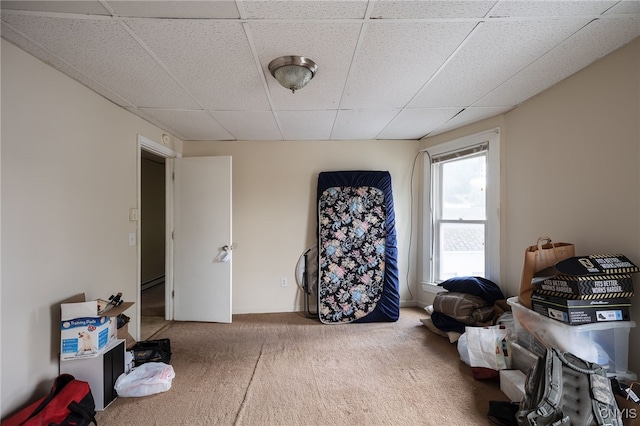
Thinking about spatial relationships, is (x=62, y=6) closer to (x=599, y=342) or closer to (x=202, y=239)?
(x=202, y=239)

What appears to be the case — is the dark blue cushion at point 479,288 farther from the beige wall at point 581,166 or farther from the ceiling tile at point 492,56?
the ceiling tile at point 492,56

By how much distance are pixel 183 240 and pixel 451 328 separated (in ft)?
10.0

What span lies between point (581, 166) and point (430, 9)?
1.52 meters

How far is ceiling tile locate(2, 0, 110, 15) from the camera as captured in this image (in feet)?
3.75

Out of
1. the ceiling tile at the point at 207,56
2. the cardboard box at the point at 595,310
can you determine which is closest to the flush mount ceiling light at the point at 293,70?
the ceiling tile at the point at 207,56

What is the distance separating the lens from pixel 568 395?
1325mm

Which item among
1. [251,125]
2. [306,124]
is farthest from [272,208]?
[306,124]

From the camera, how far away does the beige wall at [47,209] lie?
55.5 inches

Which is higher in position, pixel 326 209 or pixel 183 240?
pixel 326 209

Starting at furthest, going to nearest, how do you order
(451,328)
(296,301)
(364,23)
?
(296,301), (451,328), (364,23)

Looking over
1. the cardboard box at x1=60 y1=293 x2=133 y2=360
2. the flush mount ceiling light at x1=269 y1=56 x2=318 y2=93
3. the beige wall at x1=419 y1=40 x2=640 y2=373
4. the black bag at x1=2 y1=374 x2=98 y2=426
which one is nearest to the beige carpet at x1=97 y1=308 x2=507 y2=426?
the black bag at x1=2 y1=374 x2=98 y2=426

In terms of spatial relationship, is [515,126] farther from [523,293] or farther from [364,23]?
[364,23]

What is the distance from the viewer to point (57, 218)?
65.7 inches

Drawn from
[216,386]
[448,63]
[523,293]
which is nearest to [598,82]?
[448,63]
